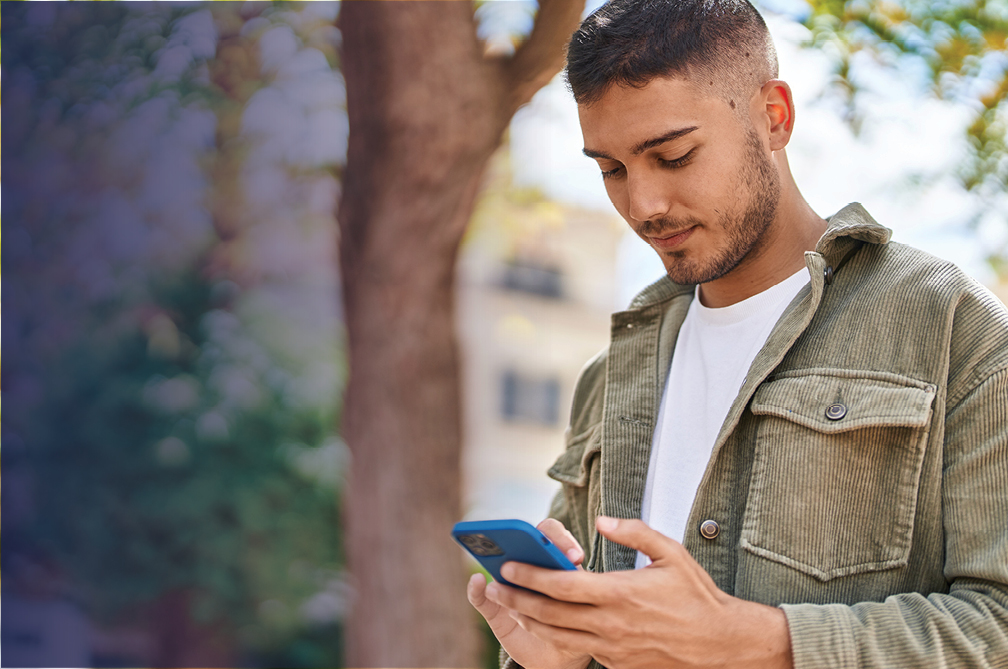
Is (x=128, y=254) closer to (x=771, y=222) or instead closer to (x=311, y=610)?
(x=311, y=610)

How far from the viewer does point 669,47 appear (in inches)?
67.9

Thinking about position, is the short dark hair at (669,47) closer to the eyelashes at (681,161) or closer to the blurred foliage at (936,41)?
the eyelashes at (681,161)

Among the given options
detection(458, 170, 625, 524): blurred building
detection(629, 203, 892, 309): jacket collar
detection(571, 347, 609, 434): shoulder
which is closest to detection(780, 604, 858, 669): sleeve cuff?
detection(629, 203, 892, 309): jacket collar

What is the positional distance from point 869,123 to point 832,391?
3.19 metres

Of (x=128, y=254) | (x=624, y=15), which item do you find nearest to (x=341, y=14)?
(x=624, y=15)

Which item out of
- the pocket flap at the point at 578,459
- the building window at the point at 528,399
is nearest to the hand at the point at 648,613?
the pocket flap at the point at 578,459

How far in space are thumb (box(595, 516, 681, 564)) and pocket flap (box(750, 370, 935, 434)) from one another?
17.0 inches

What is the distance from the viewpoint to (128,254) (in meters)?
9.55

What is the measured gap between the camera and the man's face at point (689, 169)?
5.57 ft

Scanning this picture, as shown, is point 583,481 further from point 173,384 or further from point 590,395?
point 173,384

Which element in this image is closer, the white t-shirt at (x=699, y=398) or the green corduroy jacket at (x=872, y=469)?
the green corduroy jacket at (x=872, y=469)

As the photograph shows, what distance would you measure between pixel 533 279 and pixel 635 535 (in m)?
17.9

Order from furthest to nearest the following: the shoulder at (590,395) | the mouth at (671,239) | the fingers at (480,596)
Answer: the shoulder at (590,395), the mouth at (671,239), the fingers at (480,596)

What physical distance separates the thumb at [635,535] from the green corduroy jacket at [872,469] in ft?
0.85
